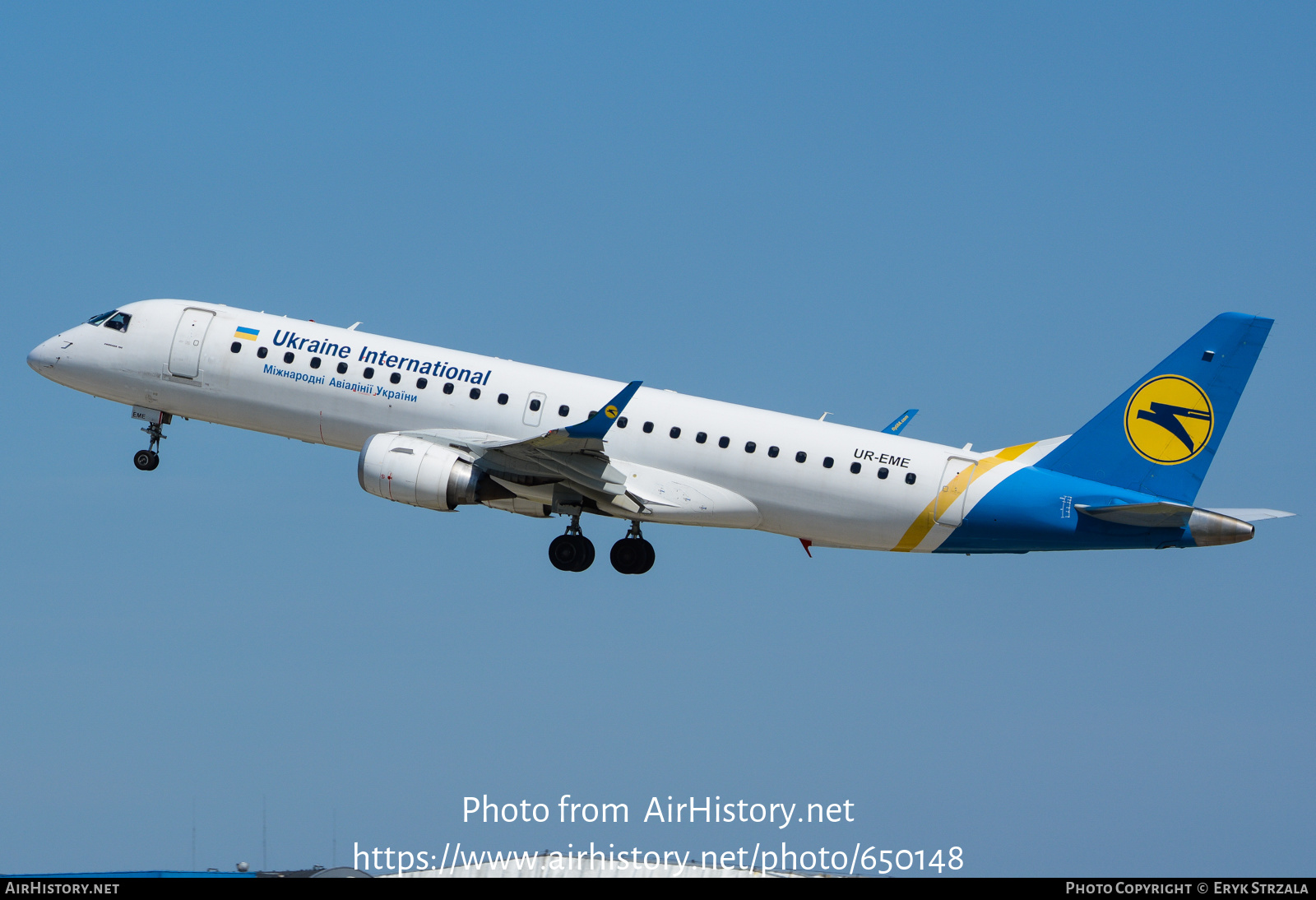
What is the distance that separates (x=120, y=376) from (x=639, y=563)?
16225 mm

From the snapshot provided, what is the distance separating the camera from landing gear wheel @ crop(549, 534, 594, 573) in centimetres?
4328

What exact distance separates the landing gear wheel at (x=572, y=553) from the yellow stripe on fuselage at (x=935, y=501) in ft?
27.4

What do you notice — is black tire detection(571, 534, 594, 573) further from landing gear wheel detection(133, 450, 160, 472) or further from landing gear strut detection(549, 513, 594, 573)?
landing gear wheel detection(133, 450, 160, 472)

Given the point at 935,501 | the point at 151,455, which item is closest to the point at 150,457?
the point at 151,455

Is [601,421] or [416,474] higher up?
[601,421]

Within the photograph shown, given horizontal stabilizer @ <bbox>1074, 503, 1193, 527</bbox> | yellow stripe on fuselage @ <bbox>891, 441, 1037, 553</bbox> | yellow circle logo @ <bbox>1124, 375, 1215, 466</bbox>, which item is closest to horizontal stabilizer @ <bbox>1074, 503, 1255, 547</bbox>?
horizontal stabilizer @ <bbox>1074, 503, 1193, 527</bbox>

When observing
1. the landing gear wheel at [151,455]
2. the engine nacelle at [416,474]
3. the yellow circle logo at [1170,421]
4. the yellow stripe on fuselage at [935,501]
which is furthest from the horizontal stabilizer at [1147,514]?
the landing gear wheel at [151,455]

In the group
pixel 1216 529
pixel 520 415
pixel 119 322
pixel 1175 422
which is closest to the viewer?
pixel 1216 529

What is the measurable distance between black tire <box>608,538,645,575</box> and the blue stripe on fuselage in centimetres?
865

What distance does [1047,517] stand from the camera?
136 feet

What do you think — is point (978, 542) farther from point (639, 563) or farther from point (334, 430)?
point (334, 430)

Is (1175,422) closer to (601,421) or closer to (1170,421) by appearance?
(1170,421)

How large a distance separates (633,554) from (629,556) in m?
0.14
